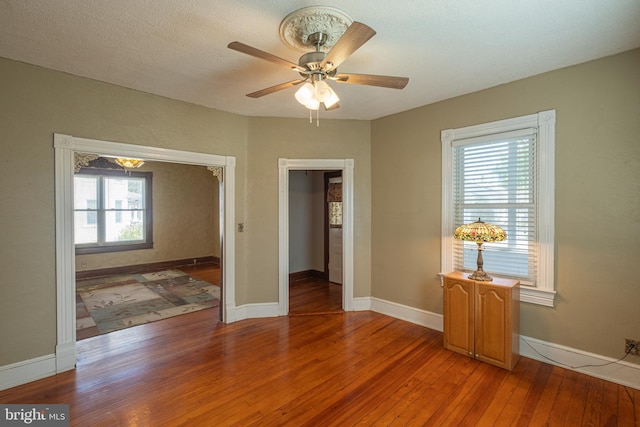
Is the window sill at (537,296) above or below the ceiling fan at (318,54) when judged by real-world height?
below

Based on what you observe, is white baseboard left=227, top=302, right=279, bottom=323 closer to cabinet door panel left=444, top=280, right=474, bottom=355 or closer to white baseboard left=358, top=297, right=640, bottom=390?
cabinet door panel left=444, top=280, right=474, bottom=355

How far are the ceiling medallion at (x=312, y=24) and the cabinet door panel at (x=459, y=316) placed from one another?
94.2 inches

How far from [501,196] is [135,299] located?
5151 millimetres

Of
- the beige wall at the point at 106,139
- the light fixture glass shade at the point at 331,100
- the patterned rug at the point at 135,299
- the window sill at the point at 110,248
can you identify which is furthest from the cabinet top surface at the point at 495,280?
the window sill at the point at 110,248

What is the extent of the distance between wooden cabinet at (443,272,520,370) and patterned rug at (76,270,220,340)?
A: 3.22 m

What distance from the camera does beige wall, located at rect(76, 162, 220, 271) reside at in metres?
6.56

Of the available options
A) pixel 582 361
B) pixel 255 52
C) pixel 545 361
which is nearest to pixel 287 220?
pixel 255 52

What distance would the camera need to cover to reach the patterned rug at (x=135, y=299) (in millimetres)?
3616

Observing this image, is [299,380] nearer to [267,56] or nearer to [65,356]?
[65,356]

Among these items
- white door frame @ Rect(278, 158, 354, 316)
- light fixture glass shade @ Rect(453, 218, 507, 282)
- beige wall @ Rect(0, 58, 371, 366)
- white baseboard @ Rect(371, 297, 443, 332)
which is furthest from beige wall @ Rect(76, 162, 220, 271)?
light fixture glass shade @ Rect(453, 218, 507, 282)

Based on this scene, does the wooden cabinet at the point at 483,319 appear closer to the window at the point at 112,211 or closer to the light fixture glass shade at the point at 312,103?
the light fixture glass shade at the point at 312,103

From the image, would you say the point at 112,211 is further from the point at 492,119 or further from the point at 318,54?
the point at 492,119

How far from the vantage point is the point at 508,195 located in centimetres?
286

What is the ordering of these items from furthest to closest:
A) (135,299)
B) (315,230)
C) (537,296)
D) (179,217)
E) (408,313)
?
(179,217), (315,230), (135,299), (408,313), (537,296)
